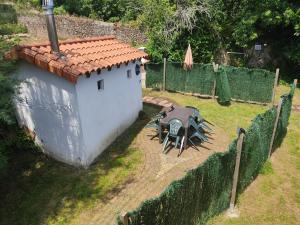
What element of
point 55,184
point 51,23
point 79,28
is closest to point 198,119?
point 55,184

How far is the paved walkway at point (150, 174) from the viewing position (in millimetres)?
8078

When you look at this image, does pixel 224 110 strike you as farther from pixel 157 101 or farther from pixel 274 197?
pixel 274 197

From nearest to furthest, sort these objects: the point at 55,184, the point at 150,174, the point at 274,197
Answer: the point at 274,197
the point at 55,184
the point at 150,174

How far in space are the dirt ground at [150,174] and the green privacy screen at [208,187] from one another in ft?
5.99

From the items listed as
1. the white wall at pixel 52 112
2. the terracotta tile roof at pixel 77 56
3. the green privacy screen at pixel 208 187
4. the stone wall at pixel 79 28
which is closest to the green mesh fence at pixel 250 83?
the terracotta tile roof at pixel 77 56

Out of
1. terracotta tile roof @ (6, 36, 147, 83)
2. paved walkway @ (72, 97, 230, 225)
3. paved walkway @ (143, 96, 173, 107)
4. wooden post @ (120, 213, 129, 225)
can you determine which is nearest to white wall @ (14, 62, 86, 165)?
terracotta tile roof @ (6, 36, 147, 83)

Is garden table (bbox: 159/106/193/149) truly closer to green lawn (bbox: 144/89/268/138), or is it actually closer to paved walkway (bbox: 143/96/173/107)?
green lawn (bbox: 144/89/268/138)

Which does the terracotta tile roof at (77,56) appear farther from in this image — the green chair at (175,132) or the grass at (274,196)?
the grass at (274,196)

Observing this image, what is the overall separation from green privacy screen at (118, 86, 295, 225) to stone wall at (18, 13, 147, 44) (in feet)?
51.1

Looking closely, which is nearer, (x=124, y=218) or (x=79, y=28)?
(x=124, y=218)

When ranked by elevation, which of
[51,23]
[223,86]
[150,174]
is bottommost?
[150,174]

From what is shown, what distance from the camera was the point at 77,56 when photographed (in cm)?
990

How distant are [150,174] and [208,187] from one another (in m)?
2.98

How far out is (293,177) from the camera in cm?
964
